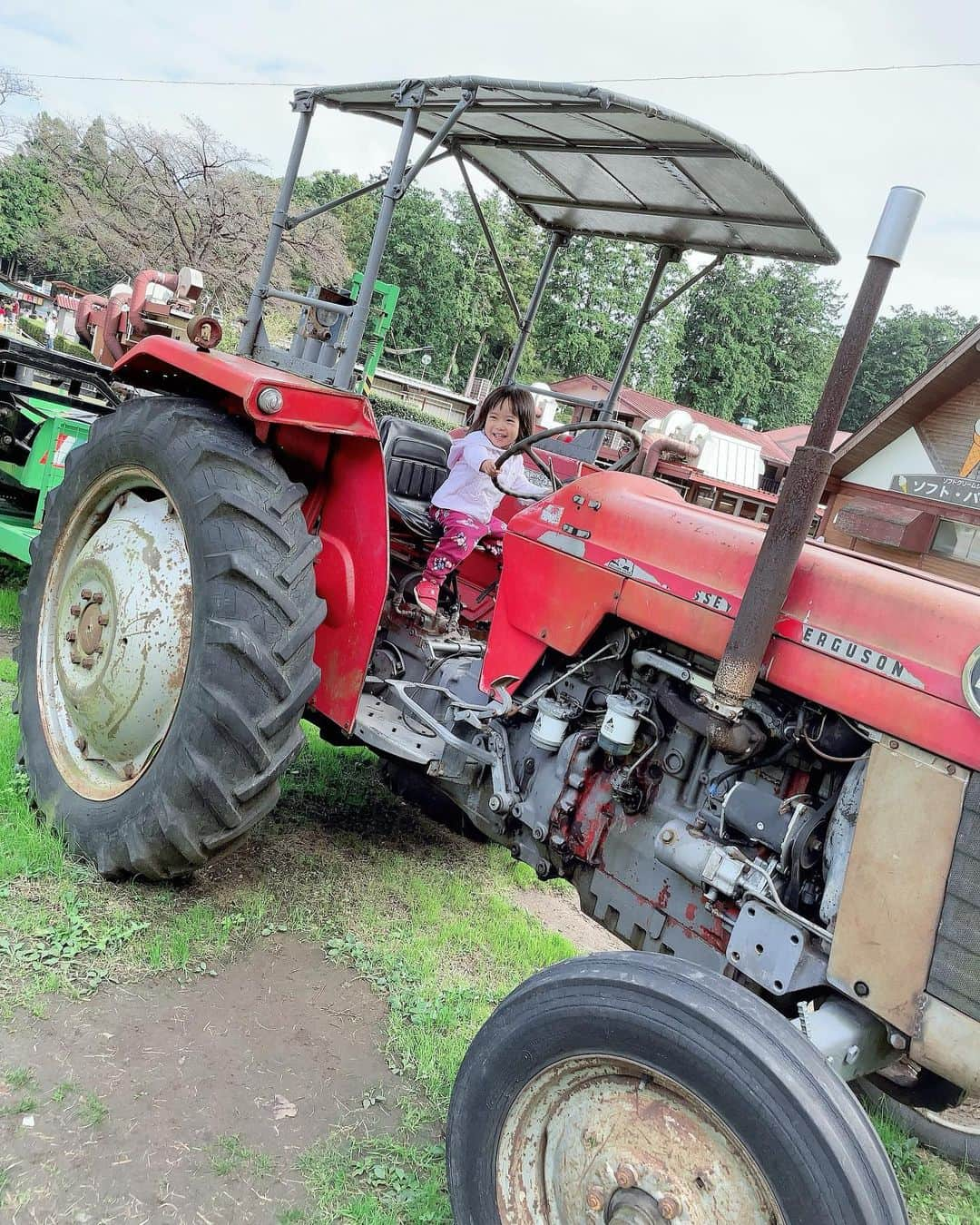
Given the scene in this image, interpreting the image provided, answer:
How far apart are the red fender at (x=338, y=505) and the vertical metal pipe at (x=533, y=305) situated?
1099 millimetres

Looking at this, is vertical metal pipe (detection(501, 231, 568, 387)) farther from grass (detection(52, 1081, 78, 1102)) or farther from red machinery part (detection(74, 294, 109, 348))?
red machinery part (detection(74, 294, 109, 348))

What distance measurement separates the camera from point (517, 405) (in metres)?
3.53

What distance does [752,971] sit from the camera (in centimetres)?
196

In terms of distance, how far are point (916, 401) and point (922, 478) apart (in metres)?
1.51

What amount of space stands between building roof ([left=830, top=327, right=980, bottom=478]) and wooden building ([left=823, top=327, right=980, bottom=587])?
0.04 feet

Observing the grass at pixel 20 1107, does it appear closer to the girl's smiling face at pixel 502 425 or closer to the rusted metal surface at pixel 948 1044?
the rusted metal surface at pixel 948 1044

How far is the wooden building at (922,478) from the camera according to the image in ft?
35.7

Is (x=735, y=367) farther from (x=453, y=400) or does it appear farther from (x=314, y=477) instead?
(x=314, y=477)

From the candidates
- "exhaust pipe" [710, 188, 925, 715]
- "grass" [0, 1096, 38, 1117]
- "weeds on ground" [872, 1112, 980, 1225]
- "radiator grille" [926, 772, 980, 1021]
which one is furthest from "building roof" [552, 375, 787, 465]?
"grass" [0, 1096, 38, 1117]

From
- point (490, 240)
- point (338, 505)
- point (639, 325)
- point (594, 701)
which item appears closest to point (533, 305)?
point (490, 240)

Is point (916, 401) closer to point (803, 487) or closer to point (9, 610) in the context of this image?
point (9, 610)

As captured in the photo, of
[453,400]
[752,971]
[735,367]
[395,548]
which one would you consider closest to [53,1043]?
[752,971]

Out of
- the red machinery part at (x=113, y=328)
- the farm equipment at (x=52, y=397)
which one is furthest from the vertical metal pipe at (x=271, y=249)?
the red machinery part at (x=113, y=328)

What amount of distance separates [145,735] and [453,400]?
1352 inches
